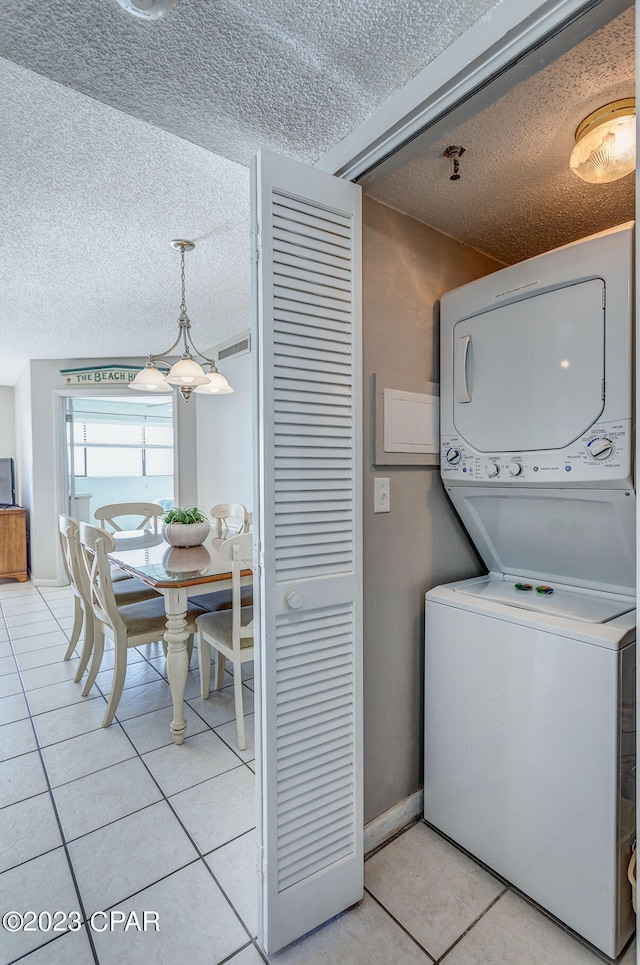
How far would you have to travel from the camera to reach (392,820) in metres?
1.64

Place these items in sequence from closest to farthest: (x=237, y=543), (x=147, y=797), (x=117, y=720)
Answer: (x=147, y=797) < (x=237, y=543) < (x=117, y=720)

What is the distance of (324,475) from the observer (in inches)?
52.4

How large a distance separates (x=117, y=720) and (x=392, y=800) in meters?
1.50

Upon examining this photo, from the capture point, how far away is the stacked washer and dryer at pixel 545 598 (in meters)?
1.21

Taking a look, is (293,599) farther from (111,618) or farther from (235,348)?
(235,348)

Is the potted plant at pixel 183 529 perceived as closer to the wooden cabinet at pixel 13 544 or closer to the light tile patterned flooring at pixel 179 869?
the light tile patterned flooring at pixel 179 869

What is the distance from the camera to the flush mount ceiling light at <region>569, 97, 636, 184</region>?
1.20 metres

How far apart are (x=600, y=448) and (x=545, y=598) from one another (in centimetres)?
53

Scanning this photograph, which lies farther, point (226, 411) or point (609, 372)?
point (226, 411)

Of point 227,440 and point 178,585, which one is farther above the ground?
point 227,440

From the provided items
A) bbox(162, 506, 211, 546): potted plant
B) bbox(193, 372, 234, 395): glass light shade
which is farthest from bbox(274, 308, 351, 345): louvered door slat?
bbox(162, 506, 211, 546): potted plant

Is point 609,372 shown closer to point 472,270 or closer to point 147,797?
point 472,270

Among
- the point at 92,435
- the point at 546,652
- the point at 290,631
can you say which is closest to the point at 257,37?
the point at 290,631

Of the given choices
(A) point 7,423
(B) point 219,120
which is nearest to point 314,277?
(B) point 219,120
